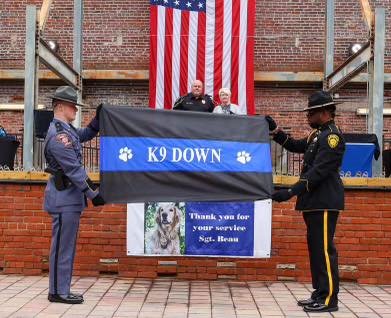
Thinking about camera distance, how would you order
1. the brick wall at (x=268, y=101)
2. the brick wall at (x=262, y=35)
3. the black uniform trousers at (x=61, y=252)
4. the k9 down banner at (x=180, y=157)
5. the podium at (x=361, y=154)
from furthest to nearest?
the brick wall at (x=262, y=35)
the brick wall at (x=268, y=101)
the podium at (x=361, y=154)
the k9 down banner at (x=180, y=157)
the black uniform trousers at (x=61, y=252)

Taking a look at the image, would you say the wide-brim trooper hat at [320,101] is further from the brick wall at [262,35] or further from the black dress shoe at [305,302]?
the brick wall at [262,35]

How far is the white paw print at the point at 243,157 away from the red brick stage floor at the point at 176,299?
1.47 metres

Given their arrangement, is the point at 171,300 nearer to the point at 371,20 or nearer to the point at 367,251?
the point at 367,251

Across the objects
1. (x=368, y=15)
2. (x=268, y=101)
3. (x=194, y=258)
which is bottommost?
(x=194, y=258)

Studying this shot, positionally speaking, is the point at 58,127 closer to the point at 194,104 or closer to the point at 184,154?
the point at 184,154

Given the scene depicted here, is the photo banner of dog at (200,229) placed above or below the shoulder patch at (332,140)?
below

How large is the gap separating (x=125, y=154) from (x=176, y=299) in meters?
1.62

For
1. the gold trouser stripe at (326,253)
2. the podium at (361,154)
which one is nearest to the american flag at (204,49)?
the podium at (361,154)

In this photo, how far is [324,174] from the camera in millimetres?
5816

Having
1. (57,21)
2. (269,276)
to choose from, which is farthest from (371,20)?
(57,21)

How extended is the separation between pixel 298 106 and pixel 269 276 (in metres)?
6.90

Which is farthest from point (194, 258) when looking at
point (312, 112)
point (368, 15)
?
point (368, 15)

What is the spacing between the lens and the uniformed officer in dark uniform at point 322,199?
19.2 feet

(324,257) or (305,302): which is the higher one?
(324,257)
